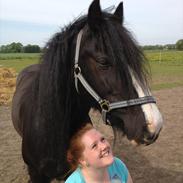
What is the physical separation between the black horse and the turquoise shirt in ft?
0.75

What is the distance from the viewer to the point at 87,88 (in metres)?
2.62

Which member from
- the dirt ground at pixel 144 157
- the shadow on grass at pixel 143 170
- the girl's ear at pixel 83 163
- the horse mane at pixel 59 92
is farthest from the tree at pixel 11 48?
the girl's ear at pixel 83 163

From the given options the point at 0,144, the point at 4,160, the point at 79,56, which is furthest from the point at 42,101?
the point at 0,144

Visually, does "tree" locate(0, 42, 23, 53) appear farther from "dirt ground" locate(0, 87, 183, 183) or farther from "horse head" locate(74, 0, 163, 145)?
"horse head" locate(74, 0, 163, 145)

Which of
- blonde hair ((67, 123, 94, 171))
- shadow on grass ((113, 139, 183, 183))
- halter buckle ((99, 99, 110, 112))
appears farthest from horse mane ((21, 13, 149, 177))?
shadow on grass ((113, 139, 183, 183))

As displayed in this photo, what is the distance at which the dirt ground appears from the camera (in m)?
5.01

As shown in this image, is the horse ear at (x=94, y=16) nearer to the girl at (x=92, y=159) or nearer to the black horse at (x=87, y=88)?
the black horse at (x=87, y=88)

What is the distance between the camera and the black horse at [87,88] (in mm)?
2324

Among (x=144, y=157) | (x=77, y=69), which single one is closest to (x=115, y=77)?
(x=77, y=69)

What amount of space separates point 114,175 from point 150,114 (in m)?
0.47

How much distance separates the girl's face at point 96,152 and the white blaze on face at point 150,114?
300 millimetres

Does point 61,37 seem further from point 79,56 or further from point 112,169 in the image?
point 112,169

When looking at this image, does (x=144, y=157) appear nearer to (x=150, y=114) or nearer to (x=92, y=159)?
(x=150, y=114)

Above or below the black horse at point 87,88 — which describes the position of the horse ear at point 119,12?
above
